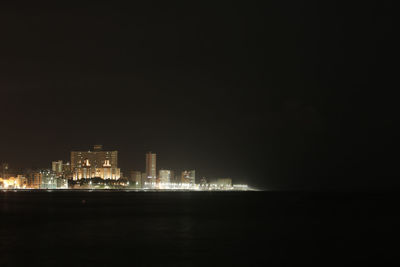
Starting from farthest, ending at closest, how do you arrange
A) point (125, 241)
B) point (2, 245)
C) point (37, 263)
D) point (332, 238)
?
1. point (332, 238)
2. point (125, 241)
3. point (2, 245)
4. point (37, 263)

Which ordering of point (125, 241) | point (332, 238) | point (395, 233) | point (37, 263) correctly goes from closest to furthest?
point (37, 263) < point (125, 241) < point (332, 238) < point (395, 233)

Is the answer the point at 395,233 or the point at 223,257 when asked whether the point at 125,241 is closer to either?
the point at 223,257

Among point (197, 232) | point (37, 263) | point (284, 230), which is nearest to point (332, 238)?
point (284, 230)

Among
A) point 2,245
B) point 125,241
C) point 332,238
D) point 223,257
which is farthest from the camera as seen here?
point 332,238

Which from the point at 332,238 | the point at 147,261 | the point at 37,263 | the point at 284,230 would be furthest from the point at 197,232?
the point at 37,263

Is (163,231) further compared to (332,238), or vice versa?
(163,231)

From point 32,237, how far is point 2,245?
5323 millimetres

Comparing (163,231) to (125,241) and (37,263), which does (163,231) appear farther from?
(37,263)

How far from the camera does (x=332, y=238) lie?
42688 millimetres

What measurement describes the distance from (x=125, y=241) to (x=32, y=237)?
8.47m

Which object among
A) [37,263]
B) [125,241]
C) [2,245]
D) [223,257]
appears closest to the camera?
[37,263]

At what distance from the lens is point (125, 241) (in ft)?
130

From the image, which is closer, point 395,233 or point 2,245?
point 2,245

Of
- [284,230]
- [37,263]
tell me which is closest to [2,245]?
[37,263]
